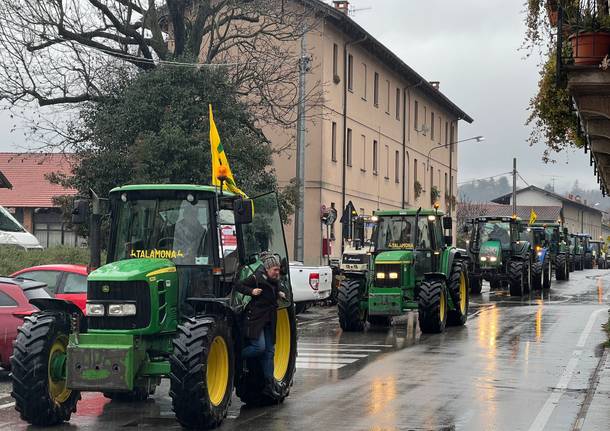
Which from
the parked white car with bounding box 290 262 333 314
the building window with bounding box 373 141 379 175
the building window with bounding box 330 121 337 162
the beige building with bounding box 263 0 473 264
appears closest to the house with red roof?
the building window with bounding box 373 141 379 175

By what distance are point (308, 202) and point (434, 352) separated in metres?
23.1

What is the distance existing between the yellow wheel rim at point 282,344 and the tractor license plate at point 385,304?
29.4 feet

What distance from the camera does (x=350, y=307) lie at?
22.5 metres

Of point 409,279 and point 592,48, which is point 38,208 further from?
point 592,48

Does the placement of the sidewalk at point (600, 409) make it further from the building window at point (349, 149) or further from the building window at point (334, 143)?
the building window at point (349, 149)

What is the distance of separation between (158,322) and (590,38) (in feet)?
24.7

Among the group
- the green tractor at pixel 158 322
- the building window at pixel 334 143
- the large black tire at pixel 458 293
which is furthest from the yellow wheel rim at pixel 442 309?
the building window at pixel 334 143

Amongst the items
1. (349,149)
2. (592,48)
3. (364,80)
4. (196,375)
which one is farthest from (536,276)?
(196,375)

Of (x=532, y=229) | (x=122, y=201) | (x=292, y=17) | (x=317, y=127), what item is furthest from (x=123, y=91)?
(x=532, y=229)

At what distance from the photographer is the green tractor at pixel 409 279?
22.1 metres

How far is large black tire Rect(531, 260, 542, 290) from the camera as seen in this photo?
3934 cm

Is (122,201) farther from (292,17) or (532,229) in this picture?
(532,229)

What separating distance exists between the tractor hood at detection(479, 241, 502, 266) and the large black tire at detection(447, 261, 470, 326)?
42.3 ft

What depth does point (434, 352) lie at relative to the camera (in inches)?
725
